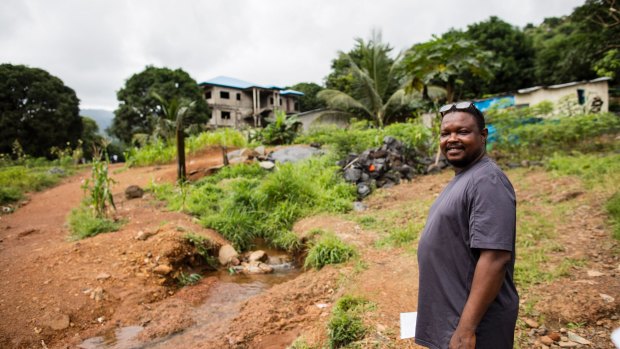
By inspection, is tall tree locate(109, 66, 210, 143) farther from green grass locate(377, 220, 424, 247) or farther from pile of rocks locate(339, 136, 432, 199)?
green grass locate(377, 220, 424, 247)

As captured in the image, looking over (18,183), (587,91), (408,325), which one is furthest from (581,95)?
(18,183)

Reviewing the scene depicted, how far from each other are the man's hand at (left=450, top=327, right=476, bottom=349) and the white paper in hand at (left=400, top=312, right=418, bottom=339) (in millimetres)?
322

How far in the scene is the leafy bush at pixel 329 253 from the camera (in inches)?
166

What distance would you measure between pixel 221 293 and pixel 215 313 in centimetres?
53

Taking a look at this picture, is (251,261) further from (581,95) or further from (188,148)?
(581,95)

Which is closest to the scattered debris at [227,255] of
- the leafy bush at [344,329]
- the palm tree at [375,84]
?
the leafy bush at [344,329]

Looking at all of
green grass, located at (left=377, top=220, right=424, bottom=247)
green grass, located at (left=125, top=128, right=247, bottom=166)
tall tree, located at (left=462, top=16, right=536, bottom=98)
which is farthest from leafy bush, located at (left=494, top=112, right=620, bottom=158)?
tall tree, located at (left=462, top=16, right=536, bottom=98)

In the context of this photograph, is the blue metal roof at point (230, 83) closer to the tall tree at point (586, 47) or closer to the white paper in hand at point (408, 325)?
the tall tree at point (586, 47)

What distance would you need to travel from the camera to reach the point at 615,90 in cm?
1459

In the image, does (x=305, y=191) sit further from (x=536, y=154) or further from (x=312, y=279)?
(x=536, y=154)

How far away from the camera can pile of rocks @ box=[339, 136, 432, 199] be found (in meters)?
7.74

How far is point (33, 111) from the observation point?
19.5 m

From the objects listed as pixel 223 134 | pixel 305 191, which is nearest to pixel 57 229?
pixel 305 191

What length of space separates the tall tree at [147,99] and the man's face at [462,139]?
2292 cm
